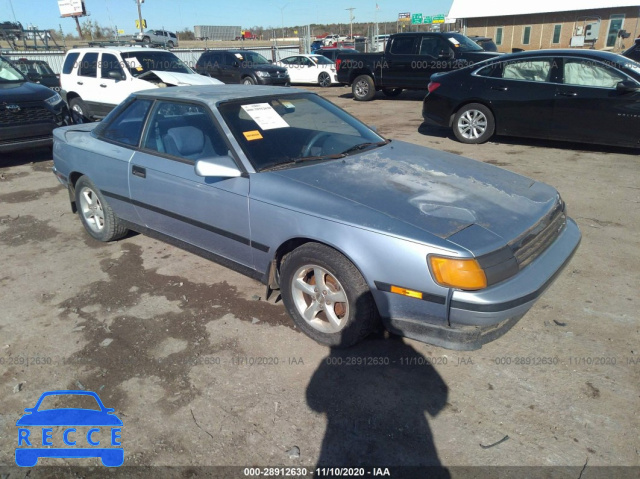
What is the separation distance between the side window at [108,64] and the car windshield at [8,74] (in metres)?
1.76

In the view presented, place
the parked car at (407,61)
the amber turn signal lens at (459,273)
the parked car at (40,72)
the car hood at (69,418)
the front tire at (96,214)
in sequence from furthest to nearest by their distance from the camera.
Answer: the parked car at (40,72)
the parked car at (407,61)
the front tire at (96,214)
the car hood at (69,418)
the amber turn signal lens at (459,273)

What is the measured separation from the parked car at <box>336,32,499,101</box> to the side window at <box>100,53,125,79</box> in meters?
6.91

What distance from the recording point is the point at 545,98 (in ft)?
24.4

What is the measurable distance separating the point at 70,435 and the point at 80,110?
32.8 feet

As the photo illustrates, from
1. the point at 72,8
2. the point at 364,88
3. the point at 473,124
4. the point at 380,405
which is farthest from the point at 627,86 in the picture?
the point at 72,8

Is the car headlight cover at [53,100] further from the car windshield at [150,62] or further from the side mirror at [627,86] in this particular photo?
the side mirror at [627,86]

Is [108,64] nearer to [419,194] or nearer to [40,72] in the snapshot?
[40,72]

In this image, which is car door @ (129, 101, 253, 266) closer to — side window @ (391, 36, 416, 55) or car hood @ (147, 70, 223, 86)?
car hood @ (147, 70, 223, 86)

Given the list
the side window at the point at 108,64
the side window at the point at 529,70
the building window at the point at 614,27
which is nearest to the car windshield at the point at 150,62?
the side window at the point at 108,64

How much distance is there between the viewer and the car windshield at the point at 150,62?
1005cm

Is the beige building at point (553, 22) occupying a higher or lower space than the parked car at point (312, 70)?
higher

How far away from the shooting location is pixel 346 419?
246 centimetres

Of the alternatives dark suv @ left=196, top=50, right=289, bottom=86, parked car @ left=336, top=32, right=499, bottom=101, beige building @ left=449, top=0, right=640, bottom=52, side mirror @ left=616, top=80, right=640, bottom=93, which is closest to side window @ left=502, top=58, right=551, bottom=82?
side mirror @ left=616, top=80, right=640, bottom=93

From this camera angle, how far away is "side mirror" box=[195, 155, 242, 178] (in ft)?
9.91
